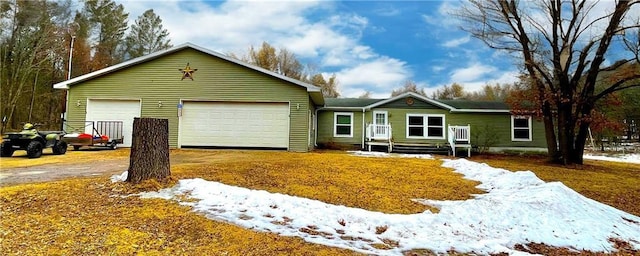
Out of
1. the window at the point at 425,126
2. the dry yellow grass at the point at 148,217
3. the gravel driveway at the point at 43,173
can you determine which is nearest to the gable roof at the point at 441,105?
the window at the point at 425,126

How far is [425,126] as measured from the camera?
55.8 ft

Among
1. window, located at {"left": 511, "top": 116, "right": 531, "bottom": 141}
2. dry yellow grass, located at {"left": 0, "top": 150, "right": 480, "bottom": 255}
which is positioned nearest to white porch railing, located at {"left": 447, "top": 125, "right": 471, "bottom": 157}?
window, located at {"left": 511, "top": 116, "right": 531, "bottom": 141}

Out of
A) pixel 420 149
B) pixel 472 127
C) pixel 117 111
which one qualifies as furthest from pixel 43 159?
pixel 472 127

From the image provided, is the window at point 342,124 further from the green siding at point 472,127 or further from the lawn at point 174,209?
the lawn at point 174,209

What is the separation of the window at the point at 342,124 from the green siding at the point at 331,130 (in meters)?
0.16

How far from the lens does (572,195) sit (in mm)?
5391

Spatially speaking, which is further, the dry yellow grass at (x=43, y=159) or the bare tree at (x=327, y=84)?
the bare tree at (x=327, y=84)

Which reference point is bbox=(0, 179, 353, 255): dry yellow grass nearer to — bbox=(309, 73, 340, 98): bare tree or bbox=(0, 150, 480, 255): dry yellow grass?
bbox=(0, 150, 480, 255): dry yellow grass

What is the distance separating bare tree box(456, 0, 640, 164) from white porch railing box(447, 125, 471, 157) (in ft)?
10.5

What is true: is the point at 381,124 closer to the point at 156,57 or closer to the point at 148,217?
the point at 156,57

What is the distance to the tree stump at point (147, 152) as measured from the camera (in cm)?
511

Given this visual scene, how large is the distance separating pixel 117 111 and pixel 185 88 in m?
2.93

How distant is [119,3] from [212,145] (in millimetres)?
20933

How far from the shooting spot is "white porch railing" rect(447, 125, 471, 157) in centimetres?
1525
